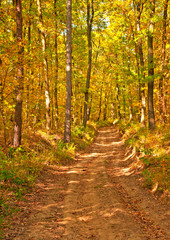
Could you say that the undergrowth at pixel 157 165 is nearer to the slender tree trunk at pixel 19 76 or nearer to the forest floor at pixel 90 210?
the forest floor at pixel 90 210

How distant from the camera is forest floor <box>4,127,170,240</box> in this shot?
170 inches

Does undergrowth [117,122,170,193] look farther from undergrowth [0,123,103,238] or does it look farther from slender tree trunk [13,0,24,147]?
slender tree trunk [13,0,24,147]

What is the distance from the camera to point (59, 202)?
20.4 ft

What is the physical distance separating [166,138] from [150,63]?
5487 millimetres

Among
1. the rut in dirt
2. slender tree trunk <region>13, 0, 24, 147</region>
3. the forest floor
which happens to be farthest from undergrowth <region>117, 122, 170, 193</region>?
slender tree trunk <region>13, 0, 24, 147</region>

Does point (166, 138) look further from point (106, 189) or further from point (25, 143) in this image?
point (25, 143)

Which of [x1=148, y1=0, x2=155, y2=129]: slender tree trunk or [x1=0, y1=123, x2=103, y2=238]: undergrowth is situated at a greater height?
[x1=148, y1=0, x2=155, y2=129]: slender tree trunk

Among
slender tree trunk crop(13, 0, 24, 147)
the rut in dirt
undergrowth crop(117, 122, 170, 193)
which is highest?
slender tree trunk crop(13, 0, 24, 147)

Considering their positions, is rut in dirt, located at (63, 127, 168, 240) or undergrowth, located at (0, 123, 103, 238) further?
undergrowth, located at (0, 123, 103, 238)

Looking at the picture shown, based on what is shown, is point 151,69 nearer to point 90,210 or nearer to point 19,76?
point 19,76

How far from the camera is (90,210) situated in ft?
18.4

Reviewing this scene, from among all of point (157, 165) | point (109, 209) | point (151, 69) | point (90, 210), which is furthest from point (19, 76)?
point (151, 69)

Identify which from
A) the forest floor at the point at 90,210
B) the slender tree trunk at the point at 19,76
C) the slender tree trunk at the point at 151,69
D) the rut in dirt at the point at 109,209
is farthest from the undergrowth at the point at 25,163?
the slender tree trunk at the point at 151,69

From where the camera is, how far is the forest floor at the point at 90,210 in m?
4.32
